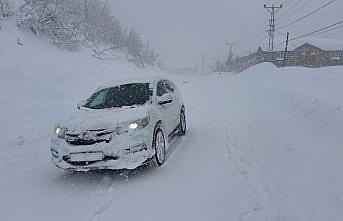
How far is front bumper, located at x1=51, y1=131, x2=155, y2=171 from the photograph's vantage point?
5863 mm

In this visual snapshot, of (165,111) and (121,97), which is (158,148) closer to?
(165,111)

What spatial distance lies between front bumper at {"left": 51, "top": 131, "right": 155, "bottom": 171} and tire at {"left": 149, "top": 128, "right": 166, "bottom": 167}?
498 millimetres

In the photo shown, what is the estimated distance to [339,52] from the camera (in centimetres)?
8650

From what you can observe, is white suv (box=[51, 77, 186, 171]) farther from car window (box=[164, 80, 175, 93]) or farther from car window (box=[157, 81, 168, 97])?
car window (box=[164, 80, 175, 93])

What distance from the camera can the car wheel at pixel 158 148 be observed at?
21.8ft

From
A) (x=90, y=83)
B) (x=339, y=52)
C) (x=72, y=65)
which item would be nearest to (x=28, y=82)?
(x=90, y=83)

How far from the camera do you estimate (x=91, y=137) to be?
5902mm

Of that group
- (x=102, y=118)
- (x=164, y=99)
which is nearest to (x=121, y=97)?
(x=164, y=99)

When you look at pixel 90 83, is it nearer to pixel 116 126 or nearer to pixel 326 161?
pixel 116 126

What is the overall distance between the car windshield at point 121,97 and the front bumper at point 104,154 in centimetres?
139

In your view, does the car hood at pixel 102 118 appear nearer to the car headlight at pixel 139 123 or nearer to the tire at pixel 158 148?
the car headlight at pixel 139 123

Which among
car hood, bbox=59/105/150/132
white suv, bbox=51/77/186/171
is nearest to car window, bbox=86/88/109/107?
white suv, bbox=51/77/186/171

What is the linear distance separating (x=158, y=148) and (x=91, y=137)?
1407mm

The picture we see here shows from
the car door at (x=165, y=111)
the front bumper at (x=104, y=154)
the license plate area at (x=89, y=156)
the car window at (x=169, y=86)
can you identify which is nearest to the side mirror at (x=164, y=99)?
the car door at (x=165, y=111)
